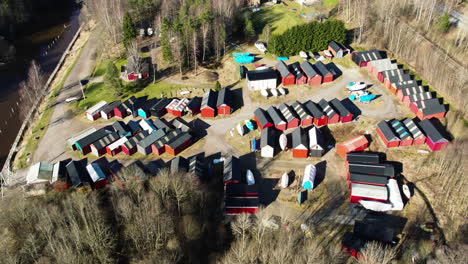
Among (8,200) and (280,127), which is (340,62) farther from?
(8,200)

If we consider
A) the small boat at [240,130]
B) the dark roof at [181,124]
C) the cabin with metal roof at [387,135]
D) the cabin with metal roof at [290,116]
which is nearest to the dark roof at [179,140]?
the dark roof at [181,124]

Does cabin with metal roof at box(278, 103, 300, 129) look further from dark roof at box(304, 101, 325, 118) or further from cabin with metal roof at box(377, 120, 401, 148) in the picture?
cabin with metal roof at box(377, 120, 401, 148)

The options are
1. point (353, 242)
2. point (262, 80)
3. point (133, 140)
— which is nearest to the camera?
point (353, 242)

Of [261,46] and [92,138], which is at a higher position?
[261,46]

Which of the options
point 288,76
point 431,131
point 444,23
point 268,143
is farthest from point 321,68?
point 444,23

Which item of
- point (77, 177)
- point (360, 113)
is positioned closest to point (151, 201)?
point (77, 177)

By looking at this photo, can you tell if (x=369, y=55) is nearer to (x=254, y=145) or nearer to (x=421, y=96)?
(x=421, y=96)

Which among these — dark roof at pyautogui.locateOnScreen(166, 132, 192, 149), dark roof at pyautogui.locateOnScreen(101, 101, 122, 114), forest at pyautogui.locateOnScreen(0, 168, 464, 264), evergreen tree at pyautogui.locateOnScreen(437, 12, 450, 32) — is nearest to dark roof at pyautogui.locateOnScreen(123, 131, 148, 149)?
dark roof at pyautogui.locateOnScreen(166, 132, 192, 149)
